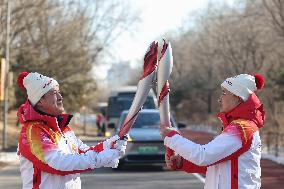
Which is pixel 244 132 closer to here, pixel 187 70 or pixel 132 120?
pixel 132 120

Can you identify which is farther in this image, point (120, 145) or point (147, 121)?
point (147, 121)

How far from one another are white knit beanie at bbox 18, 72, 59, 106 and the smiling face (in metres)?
1.38

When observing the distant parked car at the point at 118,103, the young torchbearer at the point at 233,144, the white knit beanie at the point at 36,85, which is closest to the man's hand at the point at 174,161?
the young torchbearer at the point at 233,144

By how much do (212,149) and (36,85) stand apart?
148cm

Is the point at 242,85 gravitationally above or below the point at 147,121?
above

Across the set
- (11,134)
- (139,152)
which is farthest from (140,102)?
(11,134)

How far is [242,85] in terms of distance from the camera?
211 inches

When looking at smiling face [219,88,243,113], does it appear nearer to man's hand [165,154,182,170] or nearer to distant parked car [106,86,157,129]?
man's hand [165,154,182,170]

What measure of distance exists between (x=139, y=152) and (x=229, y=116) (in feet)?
38.7

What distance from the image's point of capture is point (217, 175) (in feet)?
17.4

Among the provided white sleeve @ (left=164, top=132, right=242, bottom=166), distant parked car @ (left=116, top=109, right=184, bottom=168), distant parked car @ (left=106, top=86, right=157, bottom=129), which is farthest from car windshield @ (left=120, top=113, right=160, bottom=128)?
white sleeve @ (left=164, top=132, right=242, bottom=166)

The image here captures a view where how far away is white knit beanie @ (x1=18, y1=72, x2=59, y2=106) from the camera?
5.30m

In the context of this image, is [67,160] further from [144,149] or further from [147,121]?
[147,121]

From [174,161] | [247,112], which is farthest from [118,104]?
[247,112]
